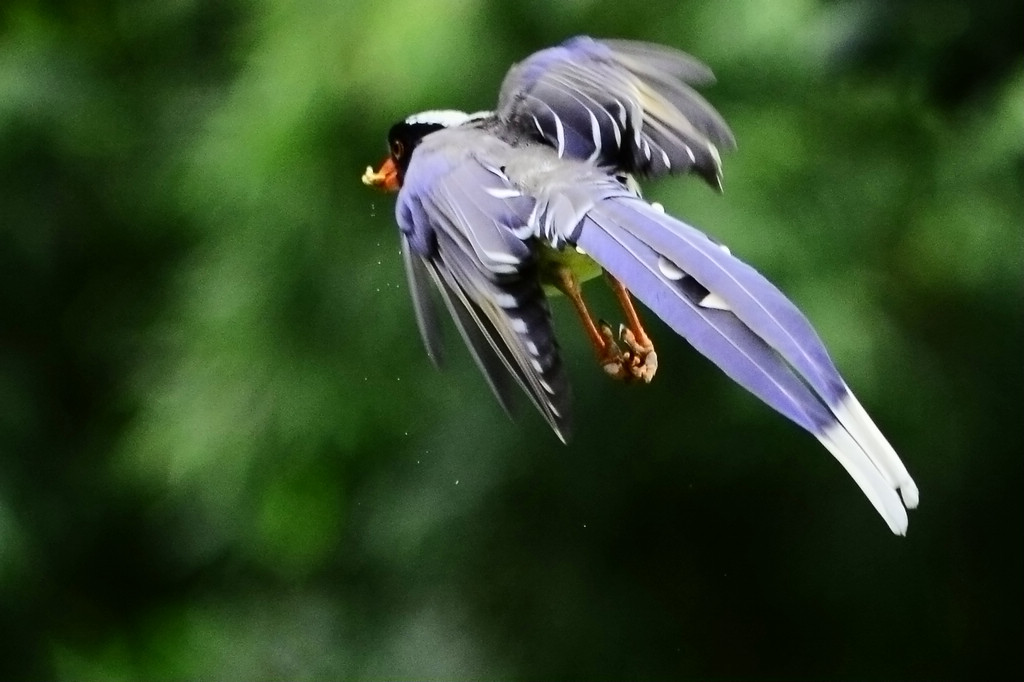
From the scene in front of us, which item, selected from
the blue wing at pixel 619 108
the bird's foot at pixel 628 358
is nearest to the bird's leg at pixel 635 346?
the bird's foot at pixel 628 358

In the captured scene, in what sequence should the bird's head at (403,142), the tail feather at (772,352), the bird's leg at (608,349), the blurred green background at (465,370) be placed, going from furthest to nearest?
1. the blurred green background at (465,370)
2. the bird's head at (403,142)
3. the bird's leg at (608,349)
4. the tail feather at (772,352)

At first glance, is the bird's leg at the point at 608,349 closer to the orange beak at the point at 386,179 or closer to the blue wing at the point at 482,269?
the blue wing at the point at 482,269

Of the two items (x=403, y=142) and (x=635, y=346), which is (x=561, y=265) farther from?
(x=403, y=142)

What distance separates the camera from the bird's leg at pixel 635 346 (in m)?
0.99

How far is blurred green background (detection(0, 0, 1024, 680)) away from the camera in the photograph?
4.46ft

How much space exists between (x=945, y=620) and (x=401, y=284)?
0.83 meters

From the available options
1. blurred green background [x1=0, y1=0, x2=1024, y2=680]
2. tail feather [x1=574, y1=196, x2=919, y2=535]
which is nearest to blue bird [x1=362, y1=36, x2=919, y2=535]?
tail feather [x1=574, y1=196, x2=919, y2=535]

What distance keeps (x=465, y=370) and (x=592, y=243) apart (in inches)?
26.2

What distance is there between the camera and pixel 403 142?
1111 mm

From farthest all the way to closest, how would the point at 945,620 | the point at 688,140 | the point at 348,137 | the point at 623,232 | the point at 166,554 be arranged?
1. the point at 166,554
2. the point at 945,620
3. the point at 348,137
4. the point at 688,140
5. the point at 623,232

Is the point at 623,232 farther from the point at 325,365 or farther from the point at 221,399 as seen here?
the point at 221,399

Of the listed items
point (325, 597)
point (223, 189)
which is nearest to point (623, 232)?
point (223, 189)

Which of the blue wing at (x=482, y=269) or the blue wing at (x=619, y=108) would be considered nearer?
the blue wing at (x=482, y=269)

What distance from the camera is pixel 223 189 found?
1.44 metres
